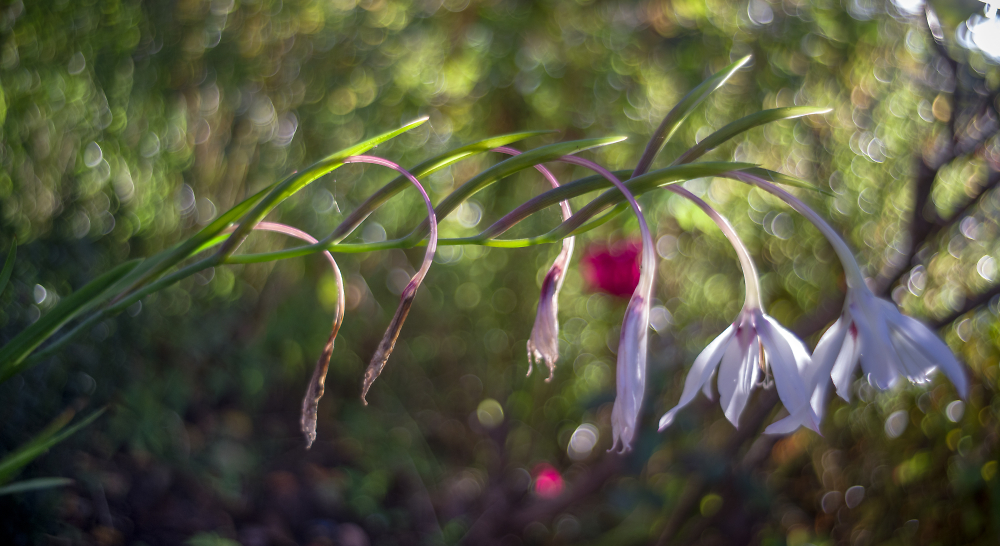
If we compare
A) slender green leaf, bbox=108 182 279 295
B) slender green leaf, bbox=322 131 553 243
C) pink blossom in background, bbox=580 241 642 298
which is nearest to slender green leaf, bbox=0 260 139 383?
slender green leaf, bbox=108 182 279 295

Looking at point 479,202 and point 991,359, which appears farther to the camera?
point 479,202

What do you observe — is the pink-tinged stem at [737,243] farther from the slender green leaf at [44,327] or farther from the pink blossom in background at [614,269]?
the pink blossom in background at [614,269]

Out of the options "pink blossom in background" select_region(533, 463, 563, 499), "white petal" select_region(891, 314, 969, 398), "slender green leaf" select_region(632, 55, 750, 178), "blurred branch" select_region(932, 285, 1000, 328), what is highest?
"slender green leaf" select_region(632, 55, 750, 178)

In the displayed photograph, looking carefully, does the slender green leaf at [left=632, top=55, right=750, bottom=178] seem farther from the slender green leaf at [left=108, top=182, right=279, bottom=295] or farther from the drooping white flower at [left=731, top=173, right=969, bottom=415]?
the slender green leaf at [left=108, top=182, right=279, bottom=295]

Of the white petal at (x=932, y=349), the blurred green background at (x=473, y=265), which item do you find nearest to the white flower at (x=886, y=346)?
the white petal at (x=932, y=349)

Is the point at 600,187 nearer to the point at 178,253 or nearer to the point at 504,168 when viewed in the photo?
the point at 504,168

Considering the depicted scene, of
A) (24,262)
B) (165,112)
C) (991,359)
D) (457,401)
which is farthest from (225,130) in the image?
(991,359)

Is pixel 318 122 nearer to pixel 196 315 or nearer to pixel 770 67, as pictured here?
pixel 196 315
